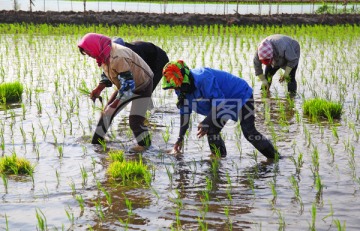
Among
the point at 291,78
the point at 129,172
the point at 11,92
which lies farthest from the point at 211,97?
the point at 11,92

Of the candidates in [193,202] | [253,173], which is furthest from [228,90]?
[193,202]

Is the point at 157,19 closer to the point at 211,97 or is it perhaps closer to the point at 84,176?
the point at 211,97

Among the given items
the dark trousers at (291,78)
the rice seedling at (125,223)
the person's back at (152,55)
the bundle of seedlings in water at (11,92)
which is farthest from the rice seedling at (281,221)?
the bundle of seedlings in water at (11,92)

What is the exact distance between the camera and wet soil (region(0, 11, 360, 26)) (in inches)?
627

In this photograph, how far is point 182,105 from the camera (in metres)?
4.21

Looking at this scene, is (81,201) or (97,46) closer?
(81,201)

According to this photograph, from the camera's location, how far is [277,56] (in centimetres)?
680

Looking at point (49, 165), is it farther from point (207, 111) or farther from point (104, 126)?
point (207, 111)

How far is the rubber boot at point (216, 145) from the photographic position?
4.51 meters

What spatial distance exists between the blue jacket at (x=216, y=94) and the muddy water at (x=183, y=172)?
0.45 meters

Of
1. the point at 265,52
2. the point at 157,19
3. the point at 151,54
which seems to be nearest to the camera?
the point at 151,54

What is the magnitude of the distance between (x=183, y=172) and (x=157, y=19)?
12339 mm

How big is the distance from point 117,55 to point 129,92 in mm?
316

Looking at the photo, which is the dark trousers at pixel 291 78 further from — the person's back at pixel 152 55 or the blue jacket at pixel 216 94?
the blue jacket at pixel 216 94
